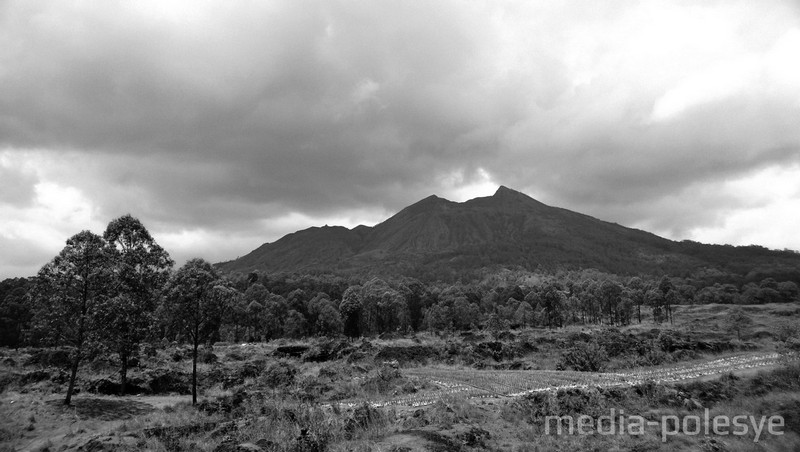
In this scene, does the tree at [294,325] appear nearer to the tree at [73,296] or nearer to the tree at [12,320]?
the tree at [12,320]

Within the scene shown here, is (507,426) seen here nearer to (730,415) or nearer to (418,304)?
(730,415)

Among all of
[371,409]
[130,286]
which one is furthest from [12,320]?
[371,409]

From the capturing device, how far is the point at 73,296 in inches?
1011

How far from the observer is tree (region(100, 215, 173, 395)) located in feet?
85.7

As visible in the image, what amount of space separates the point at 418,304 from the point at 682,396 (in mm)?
85697

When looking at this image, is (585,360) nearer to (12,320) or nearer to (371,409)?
(371,409)

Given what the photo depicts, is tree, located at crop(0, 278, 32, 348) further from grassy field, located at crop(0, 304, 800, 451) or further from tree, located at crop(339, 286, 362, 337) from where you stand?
tree, located at crop(339, 286, 362, 337)

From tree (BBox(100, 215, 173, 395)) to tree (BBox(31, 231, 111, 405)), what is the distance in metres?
0.84

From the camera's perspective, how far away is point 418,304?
103 meters

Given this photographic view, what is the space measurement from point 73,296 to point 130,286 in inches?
130

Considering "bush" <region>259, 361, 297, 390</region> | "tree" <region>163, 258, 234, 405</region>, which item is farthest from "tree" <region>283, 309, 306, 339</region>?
"tree" <region>163, 258, 234, 405</region>

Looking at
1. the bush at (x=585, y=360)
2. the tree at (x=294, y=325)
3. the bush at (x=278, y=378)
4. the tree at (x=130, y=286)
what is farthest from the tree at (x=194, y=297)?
the tree at (x=294, y=325)

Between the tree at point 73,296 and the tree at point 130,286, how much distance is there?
84 centimetres

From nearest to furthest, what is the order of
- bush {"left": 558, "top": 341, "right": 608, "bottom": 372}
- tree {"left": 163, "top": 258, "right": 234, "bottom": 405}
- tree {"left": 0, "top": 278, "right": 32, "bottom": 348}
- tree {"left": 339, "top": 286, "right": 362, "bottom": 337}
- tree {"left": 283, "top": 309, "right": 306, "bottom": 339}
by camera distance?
tree {"left": 163, "top": 258, "right": 234, "bottom": 405}
bush {"left": 558, "top": 341, "right": 608, "bottom": 372}
tree {"left": 339, "top": 286, "right": 362, "bottom": 337}
tree {"left": 0, "top": 278, "right": 32, "bottom": 348}
tree {"left": 283, "top": 309, "right": 306, "bottom": 339}
